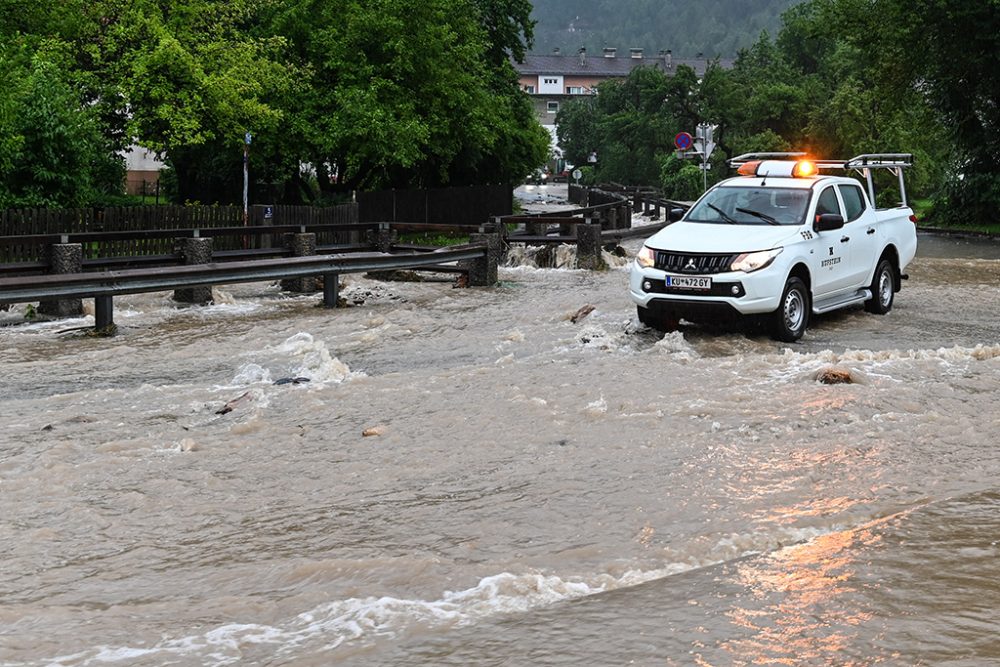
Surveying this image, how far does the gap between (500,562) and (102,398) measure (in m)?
5.64

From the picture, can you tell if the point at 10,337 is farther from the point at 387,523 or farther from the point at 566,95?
the point at 566,95

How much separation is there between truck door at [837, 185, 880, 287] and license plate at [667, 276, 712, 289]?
8.33 feet

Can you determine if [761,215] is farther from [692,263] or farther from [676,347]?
[676,347]

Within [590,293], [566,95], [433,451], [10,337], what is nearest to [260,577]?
[433,451]

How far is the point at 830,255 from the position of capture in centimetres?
1484

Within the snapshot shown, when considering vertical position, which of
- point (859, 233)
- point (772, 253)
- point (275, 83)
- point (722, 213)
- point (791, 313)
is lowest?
point (791, 313)

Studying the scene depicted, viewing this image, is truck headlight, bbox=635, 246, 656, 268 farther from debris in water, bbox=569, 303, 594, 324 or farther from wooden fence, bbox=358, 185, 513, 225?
wooden fence, bbox=358, 185, 513, 225

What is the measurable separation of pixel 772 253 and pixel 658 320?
1533mm

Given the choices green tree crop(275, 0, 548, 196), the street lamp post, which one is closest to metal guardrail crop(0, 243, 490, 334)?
the street lamp post

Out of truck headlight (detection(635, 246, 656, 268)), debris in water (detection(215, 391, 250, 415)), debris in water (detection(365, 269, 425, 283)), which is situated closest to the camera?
debris in water (detection(215, 391, 250, 415))

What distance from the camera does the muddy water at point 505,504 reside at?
5.57m

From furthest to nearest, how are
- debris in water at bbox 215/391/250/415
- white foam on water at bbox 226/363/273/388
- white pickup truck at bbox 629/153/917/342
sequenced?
white pickup truck at bbox 629/153/917/342 < white foam on water at bbox 226/363/273/388 < debris in water at bbox 215/391/250/415

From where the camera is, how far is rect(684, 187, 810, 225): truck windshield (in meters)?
14.6

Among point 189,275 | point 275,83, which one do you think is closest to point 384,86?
point 275,83
